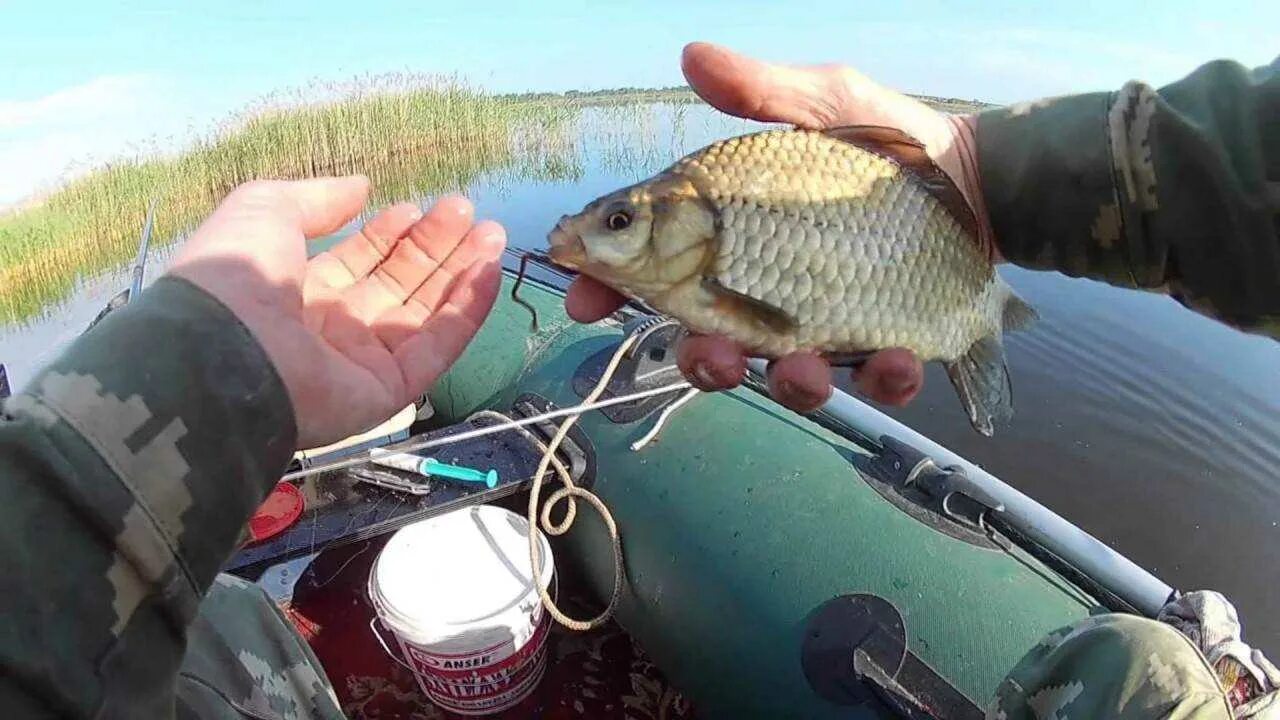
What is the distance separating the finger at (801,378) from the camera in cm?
169

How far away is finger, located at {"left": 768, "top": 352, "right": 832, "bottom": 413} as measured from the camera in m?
1.69

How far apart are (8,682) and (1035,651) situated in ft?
5.85

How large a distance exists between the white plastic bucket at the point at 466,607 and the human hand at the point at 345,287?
3.24 ft

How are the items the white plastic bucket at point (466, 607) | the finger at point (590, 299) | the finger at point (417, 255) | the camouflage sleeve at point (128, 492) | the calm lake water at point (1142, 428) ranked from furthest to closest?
the calm lake water at point (1142, 428), the white plastic bucket at point (466, 607), the finger at point (417, 255), the finger at point (590, 299), the camouflage sleeve at point (128, 492)

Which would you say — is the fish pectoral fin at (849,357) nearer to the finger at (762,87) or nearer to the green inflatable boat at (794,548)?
the finger at (762,87)

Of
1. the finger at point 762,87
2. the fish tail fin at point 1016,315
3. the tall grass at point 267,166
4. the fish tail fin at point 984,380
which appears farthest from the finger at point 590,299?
the tall grass at point 267,166

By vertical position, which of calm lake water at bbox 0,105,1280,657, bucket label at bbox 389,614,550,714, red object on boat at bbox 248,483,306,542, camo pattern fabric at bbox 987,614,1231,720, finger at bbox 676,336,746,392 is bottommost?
calm lake water at bbox 0,105,1280,657

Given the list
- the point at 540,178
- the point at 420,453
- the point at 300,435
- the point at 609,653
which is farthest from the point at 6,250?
the point at 300,435

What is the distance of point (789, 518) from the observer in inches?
101

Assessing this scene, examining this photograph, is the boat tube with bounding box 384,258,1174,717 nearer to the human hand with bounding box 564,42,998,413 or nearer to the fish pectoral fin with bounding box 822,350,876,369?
the human hand with bounding box 564,42,998,413

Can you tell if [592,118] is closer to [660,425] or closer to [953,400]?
[953,400]

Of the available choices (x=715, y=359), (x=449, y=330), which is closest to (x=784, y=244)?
(x=715, y=359)

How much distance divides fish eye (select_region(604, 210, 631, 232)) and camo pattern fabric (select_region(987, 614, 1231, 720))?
4.03ft

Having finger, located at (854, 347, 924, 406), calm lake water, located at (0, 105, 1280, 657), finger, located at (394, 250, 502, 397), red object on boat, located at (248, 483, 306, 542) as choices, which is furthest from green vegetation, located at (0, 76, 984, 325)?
finger, located at (854, 347, 924, 406)
